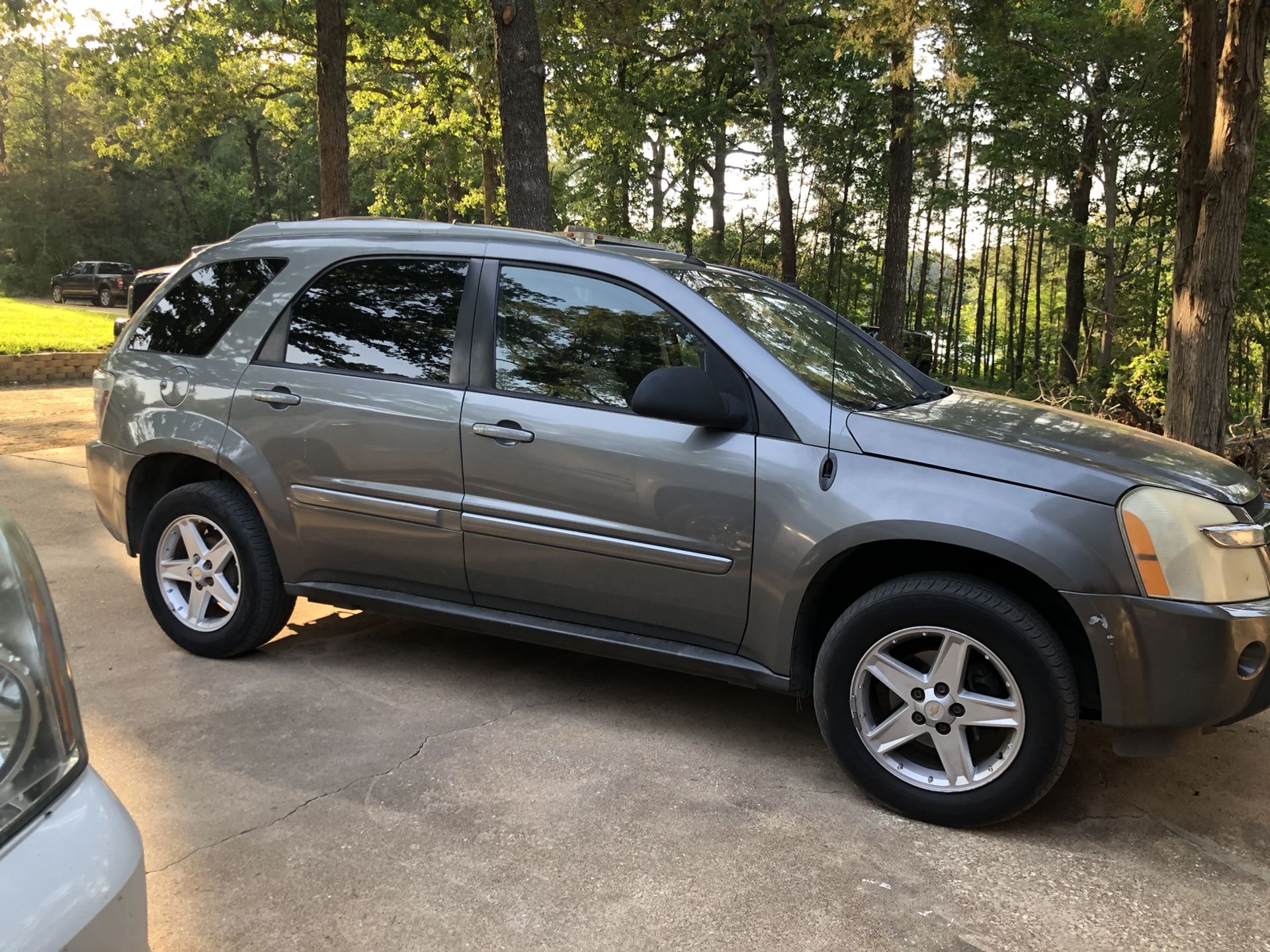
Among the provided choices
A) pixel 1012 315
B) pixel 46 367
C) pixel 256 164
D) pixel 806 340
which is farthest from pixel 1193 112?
pixel 256 164

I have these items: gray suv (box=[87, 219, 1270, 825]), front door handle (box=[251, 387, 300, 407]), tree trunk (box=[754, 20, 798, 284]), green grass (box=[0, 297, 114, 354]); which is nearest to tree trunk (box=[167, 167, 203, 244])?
green grass (box=[0, 297, 114, 354])

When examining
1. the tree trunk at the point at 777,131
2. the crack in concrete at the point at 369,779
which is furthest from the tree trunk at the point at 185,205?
the crack in concrete at the point at 369,779

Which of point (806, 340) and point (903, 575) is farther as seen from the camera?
point (806, 340)

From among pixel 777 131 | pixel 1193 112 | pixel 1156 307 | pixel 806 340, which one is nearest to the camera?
pixel 806 340

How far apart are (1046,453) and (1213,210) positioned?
15.8 ft

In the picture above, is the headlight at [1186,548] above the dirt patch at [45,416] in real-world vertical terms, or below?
above

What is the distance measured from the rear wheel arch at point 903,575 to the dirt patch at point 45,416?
24.2 ft

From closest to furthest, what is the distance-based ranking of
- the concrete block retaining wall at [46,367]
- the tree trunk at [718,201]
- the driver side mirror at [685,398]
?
the driver side mirror at [685,398] < the concrete block retaining wall at [46,367] < the tree trunk at [718,201]

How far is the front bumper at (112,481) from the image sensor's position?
14.2 ft

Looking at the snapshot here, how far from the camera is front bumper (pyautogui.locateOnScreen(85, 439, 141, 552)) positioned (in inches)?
171

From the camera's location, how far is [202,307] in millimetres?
4316

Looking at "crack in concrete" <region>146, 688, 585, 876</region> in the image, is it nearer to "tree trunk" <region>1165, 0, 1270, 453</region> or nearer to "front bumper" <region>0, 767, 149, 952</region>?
"front bumper" <region>0, 767, 149, 952</region>

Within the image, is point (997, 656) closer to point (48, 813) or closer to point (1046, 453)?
point (1046, 453)

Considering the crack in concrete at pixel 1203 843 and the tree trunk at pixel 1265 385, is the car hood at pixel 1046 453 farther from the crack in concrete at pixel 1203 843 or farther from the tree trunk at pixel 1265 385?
the tree trunk at pixel 1265 385
